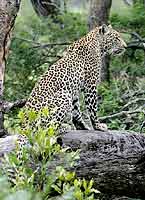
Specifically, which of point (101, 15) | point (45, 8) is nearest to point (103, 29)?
point (101, 15)

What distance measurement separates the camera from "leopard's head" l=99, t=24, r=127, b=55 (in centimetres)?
712

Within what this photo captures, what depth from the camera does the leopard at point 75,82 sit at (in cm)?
602

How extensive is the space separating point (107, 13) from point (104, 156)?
5.68m

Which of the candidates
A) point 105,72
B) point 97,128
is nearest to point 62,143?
point 97,128

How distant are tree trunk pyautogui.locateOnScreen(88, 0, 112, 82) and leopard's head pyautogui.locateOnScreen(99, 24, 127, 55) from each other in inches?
126

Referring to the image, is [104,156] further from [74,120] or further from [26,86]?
[26,86]

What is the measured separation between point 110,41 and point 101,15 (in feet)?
11.4

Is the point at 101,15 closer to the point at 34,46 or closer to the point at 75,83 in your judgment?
the point at 34,46

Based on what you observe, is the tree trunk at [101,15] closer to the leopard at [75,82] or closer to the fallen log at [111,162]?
the leopard at [75,82]

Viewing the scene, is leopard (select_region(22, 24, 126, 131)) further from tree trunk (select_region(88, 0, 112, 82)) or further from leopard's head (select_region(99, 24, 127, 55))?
tree trunk (select_region(88, 0, 112, 82))

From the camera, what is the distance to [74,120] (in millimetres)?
6383

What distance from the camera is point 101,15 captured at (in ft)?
34.7

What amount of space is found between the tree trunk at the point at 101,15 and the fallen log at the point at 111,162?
A: 16.3 ft

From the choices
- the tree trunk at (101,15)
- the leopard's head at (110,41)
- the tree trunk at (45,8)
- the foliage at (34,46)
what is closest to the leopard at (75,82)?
the leopard's head at (110,41)
